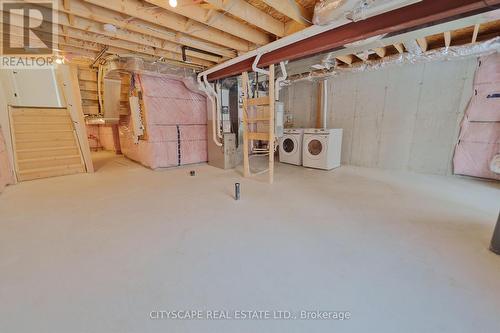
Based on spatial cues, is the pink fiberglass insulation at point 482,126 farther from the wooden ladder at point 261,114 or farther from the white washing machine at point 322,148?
the wooden ladder at point 261,114

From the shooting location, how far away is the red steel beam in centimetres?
154

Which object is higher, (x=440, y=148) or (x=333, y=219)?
(x=440, y=148)

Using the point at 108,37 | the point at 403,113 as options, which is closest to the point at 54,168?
the point at 108,37

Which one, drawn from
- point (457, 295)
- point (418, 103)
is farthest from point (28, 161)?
point (418, 103)

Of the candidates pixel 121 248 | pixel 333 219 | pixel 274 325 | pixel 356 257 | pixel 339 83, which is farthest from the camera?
pixel 339 83

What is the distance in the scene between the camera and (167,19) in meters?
2.33

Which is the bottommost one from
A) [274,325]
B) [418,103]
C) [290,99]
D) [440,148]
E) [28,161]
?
[274,325]

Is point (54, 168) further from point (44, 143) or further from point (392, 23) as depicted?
point (392, 23)

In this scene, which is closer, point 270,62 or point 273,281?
point 273,281

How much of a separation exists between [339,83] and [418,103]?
1645mm

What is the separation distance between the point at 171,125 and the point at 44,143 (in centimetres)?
241

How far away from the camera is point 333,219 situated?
214 centimetres

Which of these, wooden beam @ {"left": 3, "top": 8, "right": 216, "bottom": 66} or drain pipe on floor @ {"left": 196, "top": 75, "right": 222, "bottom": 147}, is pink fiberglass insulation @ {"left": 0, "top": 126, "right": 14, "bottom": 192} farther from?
drain pipe on floor @ {"left": 196, "top": 75, "right": 222, "bottom": 147}

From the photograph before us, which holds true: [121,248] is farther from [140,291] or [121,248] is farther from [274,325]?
[274,325]
